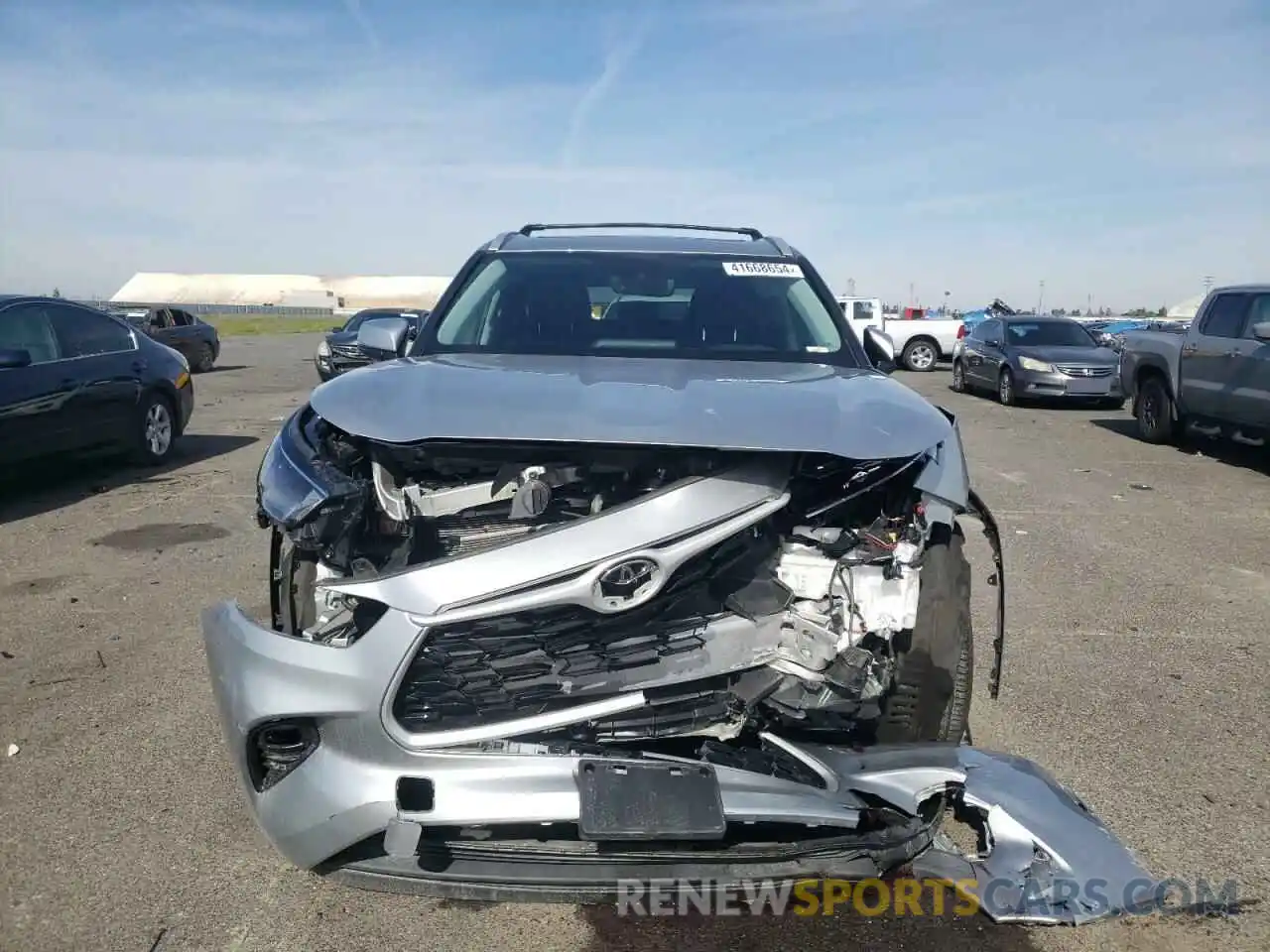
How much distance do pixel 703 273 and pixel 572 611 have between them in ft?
7.30

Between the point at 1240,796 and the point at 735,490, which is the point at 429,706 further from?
the point at 1240,796

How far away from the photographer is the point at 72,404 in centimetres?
784

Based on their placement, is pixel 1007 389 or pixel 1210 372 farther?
pixel 1007 389

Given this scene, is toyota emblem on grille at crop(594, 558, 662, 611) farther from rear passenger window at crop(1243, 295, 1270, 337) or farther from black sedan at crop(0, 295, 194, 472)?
rear passenger window at crop(1243, 295, 1270, 337)

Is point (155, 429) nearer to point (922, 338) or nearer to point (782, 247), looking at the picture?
point (782, 247)

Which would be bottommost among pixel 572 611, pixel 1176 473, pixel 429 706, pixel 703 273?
pixel 1176 473

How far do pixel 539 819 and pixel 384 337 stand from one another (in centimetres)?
251

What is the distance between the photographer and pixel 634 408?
2.61m

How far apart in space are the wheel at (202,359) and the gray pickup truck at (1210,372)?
18.3 metres

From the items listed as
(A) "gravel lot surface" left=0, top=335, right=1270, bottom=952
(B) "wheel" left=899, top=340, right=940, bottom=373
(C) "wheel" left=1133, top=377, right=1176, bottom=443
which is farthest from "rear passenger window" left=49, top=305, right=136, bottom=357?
(B) "wheel" left=899, top=340, right=940, bottom=373

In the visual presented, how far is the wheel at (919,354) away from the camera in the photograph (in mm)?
25172

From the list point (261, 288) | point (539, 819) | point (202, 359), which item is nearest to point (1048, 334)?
point (539, 819)

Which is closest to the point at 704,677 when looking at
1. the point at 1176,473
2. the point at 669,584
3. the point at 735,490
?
the point at 669,584

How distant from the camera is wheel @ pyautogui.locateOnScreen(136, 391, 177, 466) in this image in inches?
348
